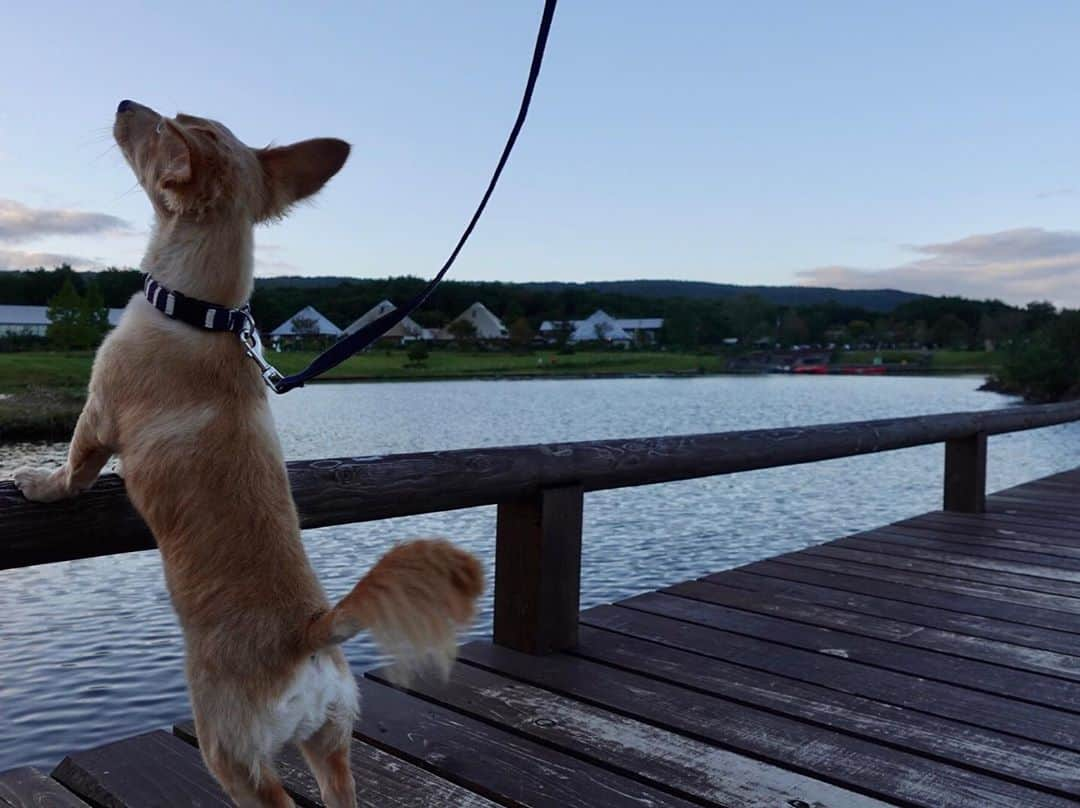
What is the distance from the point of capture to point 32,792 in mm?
2211

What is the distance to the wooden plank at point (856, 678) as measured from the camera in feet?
9.05

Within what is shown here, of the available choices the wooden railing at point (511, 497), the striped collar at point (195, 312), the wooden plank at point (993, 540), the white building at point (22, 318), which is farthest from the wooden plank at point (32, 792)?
the white building at point (22, 318)

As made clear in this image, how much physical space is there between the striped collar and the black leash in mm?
147

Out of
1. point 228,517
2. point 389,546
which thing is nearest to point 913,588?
point 228,517

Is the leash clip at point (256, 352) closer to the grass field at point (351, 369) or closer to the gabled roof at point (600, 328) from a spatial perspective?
the grass field at point (351, 369)

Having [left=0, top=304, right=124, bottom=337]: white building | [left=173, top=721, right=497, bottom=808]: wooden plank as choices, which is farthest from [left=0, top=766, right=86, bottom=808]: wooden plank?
[left=0, top=304, right=124, bottom=337]: white building

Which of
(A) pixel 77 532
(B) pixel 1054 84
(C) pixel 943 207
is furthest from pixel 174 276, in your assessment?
(C) pixel 943 207

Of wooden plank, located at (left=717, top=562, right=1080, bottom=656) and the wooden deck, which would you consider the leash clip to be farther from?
wooden plank, located at (left=717, top=562, right=1080, bottom=656)

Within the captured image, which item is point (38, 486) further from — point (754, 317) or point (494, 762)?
point (754, 317)

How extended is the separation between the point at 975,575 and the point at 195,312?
4514 millimetres

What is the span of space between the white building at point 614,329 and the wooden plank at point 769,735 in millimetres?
103023

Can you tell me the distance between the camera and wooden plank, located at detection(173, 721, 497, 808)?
7.12 feet

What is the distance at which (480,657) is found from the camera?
3.27m

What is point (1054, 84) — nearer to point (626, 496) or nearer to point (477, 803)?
point (626, 496)
